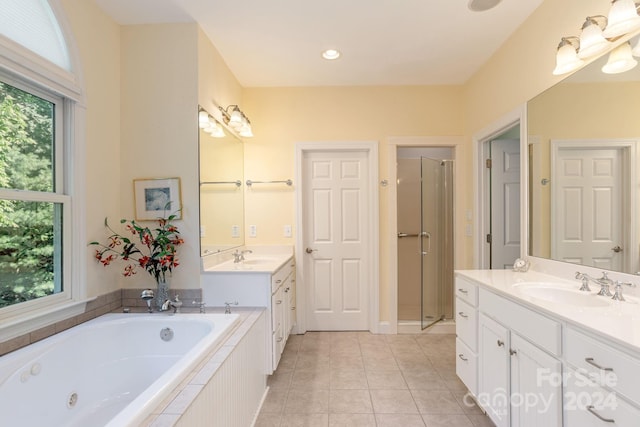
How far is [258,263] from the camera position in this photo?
105 inches

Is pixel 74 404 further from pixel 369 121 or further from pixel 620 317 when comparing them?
pixel 369 121

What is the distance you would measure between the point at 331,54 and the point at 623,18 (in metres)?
1.85

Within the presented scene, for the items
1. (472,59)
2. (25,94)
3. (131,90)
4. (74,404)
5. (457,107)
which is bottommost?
(74,404)

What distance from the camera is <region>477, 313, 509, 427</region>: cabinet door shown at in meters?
1.54

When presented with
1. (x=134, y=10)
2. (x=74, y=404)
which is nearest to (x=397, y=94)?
(x=134, y=10)

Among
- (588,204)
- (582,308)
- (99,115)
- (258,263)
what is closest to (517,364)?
(582,308)

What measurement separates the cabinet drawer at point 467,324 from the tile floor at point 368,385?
456 millimetres

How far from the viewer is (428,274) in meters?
3.36

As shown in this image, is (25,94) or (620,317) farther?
(25,94)

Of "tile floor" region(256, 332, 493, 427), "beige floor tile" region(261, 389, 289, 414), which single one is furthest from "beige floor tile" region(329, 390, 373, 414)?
"beige floor tile" region(261, 389, 289, 414)

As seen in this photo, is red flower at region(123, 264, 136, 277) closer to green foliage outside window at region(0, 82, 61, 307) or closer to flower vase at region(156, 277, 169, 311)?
flower vase at region(156, 277, 169, 311)

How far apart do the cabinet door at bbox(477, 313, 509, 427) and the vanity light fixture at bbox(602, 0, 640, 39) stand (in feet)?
4.87

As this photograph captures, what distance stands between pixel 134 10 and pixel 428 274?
3497mm

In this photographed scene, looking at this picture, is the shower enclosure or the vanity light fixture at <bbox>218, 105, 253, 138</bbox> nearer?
the vanity light fixture at <bbox>218, 105, 253, 138</bbox>
